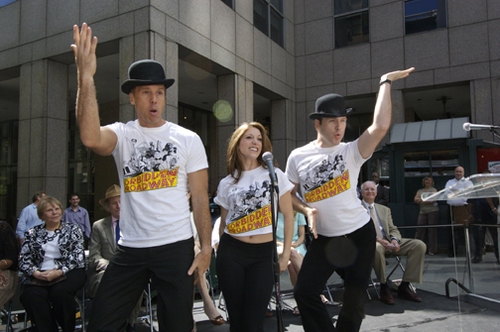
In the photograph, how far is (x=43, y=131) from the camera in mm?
10078

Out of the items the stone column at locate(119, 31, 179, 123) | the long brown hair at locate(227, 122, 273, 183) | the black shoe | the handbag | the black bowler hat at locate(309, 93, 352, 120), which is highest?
the stone column at locate(119, 31, 179, 123)

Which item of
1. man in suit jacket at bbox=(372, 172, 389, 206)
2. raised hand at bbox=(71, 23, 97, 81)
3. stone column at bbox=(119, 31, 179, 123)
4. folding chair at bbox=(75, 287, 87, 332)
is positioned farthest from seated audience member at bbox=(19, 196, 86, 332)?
man in suit jacket at bbox=(372, 172, 389, 206)

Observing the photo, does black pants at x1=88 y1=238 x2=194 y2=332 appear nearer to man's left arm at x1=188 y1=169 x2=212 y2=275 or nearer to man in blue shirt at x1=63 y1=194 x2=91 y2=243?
man's left arm at x1=188 y1=169 x2=212 y2=275

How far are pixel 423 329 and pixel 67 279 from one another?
3.74 metres

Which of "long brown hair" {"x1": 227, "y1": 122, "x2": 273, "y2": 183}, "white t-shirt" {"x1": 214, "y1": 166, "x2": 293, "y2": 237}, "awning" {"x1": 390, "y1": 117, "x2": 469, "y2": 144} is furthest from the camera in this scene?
"awning" {"x1": 390, "y1": 117, "x2": 469, "y2": 144}

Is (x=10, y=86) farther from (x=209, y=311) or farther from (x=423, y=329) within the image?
(x=423, y=329)

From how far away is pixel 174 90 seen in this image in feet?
31.3

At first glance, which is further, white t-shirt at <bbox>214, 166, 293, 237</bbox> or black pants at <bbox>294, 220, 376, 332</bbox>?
black pants at <bbox>294, 220, 376, 332</bbox>

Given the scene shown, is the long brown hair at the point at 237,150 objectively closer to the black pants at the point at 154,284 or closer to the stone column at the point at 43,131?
the black pants at the point at 154,284

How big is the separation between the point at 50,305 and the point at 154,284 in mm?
2321

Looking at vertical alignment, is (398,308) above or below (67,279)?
below

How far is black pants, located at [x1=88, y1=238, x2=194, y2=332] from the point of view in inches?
93.4

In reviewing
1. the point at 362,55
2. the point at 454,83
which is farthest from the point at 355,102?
the point at 454,83

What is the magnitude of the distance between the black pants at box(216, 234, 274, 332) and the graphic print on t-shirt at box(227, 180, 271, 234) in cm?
12
